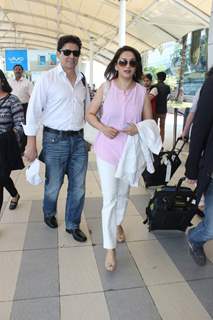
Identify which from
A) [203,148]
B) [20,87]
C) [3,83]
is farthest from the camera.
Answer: [20,87]

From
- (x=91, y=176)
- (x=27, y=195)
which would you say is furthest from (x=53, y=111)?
(x=91, y=176)

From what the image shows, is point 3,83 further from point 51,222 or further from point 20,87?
point 20,87

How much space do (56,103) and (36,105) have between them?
0.15 metres

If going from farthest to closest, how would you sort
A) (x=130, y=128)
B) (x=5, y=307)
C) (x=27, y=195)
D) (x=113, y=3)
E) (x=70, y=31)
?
1. (x=70, y=31)
2. (x=113, y=3)
3. (x=27, y=195)
4. (x=130, y=128)
5. (x=5, y=307)

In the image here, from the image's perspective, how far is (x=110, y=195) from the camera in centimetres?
226

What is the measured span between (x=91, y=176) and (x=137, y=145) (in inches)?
105

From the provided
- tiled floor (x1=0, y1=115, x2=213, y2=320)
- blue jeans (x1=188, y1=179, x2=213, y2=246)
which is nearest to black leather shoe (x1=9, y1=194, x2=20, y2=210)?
tiled floor (x1=0, y1=115, x2=213, y2=320)

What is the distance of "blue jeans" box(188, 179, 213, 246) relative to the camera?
211cm

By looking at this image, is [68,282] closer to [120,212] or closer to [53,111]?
[120,212]

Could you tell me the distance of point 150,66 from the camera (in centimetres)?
2100

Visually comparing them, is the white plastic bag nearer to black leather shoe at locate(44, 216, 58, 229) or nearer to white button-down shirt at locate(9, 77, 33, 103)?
black leather shoe at locate(44, 216, 58, 229)

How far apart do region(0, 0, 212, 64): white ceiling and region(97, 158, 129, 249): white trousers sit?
1190cm

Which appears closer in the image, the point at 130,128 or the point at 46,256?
the point at 130,128

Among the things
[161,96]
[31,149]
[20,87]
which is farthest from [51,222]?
[161,96]
